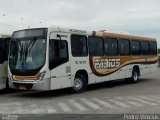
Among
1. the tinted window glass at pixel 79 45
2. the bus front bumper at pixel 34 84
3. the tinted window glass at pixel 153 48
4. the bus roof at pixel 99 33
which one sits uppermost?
the bus roof at pixel 99 33

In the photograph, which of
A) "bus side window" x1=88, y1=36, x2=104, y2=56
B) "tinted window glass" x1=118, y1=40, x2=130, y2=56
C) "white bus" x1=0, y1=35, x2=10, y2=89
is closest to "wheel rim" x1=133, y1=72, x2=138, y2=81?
Answer: "tinted window glass" x1=118, y1=40, x2=130, y2=56

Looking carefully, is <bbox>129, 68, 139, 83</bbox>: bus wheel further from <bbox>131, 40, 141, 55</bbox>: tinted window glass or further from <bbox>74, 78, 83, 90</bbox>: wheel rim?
<bbox>74, 78, 83, 90</bbox>: wheel rim

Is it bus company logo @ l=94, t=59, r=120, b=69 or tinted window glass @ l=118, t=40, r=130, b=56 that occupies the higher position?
tinted window glass @ l=118, t=40, r=130, b=56

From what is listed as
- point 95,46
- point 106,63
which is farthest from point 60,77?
point 106,63

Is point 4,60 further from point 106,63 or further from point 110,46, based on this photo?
point 110,46

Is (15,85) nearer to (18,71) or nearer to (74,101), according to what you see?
(18,71)

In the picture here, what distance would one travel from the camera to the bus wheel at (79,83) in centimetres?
1761

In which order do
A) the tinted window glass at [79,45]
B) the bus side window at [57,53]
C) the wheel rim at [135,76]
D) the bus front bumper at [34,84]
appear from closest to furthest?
the bus front bumper at [34,84] → the bus side window at [57,53] → the tinted window glass at [79,45] → the wheel rim at [135,76]

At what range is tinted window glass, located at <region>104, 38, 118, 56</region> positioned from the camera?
20.2 meters

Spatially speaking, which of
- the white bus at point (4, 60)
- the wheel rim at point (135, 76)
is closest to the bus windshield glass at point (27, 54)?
the white bus at point (4, 60)

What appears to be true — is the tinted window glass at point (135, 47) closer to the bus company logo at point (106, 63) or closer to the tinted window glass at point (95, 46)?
the bus company logo at point (106, 63)

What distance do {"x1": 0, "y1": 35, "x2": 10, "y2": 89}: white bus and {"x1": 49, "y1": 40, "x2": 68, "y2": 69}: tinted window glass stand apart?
100 inches

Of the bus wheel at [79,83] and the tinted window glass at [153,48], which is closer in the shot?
the bus wheel at [79,83]

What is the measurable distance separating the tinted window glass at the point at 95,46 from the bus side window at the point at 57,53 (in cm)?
217
